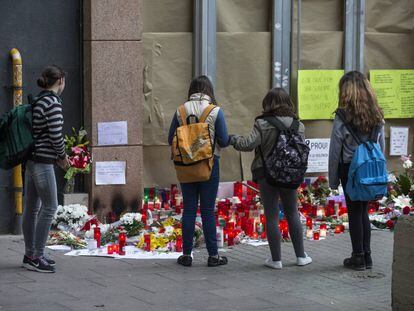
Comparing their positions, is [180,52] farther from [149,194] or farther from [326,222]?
[326,222]

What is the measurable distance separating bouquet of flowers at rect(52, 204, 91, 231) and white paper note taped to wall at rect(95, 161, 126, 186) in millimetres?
459

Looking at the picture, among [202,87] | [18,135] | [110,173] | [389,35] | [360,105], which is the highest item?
[389,35]

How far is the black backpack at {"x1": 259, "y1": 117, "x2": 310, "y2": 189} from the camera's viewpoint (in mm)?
8164

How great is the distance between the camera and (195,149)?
26.9 ft

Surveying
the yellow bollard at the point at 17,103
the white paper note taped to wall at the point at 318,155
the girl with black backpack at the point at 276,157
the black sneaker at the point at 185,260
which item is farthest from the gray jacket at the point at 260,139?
the white paper note taped to wall at the point at 318,155

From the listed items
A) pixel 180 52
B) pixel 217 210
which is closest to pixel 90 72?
pixel 180 52

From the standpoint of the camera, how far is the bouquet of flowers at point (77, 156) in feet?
32.7

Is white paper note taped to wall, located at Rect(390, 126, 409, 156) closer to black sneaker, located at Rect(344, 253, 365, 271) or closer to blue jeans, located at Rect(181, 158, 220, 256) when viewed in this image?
black sneaker, located at Rect(344, 253, 365, 271)

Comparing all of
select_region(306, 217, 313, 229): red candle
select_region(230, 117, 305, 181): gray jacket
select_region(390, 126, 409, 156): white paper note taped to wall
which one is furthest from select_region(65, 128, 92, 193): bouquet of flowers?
select_region(390, 126, 409, 156): white paper note taped to wall

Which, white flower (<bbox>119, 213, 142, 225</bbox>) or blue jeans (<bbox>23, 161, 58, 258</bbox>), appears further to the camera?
white flower (<bbox>119, 213, 142, 225</bbox>)

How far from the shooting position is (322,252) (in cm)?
922

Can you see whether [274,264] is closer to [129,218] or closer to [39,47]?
[129,218]

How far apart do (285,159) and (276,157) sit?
8 centimetres

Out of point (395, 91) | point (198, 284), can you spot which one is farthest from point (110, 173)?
point (395, 91)
